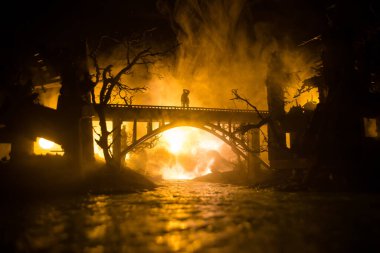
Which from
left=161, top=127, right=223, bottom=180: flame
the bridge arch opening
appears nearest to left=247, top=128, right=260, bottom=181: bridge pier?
the bridge arch opening

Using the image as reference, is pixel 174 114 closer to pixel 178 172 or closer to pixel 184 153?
pixel 178 172

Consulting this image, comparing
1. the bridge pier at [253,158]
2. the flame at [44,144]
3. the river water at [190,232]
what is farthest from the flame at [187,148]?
the river water at [190,232]

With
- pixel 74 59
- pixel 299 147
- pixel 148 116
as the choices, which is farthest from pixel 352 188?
pixel 148 116

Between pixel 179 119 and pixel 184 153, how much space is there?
2817 centimetres

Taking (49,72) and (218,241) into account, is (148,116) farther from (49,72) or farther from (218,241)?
(218,241)

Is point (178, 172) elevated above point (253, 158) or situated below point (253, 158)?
below

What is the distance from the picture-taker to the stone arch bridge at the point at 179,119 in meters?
27.6

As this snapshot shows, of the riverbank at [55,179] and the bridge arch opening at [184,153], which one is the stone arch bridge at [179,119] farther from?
the bridge arch opening at [184,153]

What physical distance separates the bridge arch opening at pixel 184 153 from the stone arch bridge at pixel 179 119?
19.9 meters

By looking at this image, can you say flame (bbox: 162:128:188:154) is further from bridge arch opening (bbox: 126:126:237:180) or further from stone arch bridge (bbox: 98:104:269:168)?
stone arch bridge (bbox: 98:104:269:168)

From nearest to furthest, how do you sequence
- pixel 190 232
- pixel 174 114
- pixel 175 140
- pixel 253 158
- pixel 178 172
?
pixel 190 232 < pixel 174 114 < pixel 253 158 < pixel 178 172 < pixel 175 140

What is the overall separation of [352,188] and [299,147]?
10.0ft

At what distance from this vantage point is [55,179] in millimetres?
12234

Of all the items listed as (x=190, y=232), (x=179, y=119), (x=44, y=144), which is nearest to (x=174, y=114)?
(x=179, y=119)
